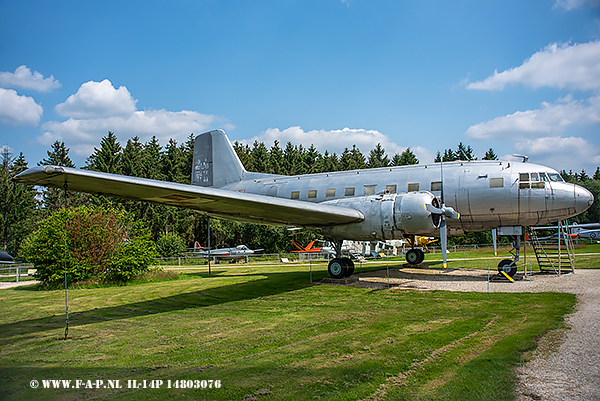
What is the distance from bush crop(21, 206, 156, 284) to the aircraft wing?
6.61 metres

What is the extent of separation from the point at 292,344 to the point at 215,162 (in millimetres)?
17097

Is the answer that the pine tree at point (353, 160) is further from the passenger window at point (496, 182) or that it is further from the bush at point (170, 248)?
the passenger window at point (496, 182)

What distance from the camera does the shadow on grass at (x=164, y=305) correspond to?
8769 millimetres

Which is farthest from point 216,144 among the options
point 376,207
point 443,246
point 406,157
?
point 406,157

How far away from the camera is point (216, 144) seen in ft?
72.7

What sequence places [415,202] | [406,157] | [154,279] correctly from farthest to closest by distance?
1. [406,157]
2. [154,279]
3. [415,202]

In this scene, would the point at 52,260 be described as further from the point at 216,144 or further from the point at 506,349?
the point at 506,349

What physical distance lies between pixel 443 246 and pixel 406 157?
63114 millimetres

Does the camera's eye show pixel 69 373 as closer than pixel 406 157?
Yes

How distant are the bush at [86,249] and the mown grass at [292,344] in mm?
5491

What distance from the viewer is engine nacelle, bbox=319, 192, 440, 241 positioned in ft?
42.3

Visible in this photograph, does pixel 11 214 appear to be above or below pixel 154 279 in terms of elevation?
above

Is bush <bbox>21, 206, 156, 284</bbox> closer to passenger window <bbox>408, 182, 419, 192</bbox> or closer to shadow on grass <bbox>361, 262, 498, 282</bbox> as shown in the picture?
shadow on grass <bbox>361, 262, 498, 282</bbox>

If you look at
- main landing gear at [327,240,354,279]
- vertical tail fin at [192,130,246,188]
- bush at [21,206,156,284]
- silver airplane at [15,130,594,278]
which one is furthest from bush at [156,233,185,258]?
main landing gear at [327,240,354,279]
